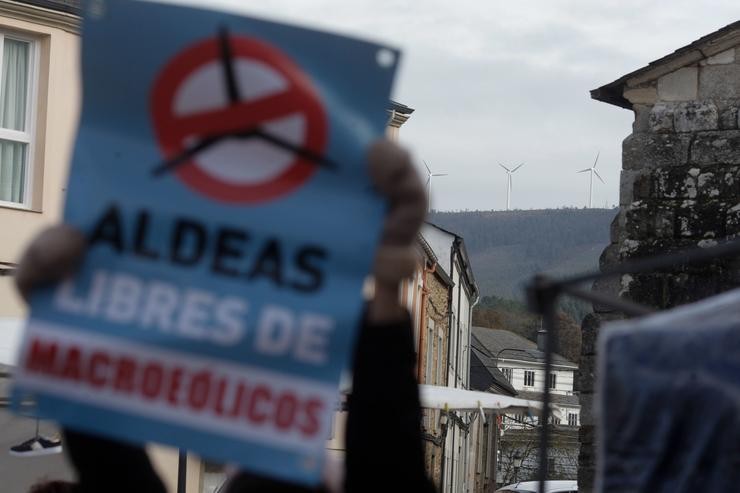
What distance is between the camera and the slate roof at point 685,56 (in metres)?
10.9

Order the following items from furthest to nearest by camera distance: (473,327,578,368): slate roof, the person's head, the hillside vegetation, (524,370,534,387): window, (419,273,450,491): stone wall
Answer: the hillside vegetation < (524,370,534,387): window < (473,327,578,368): slate roof < (419,273,450,491): stone wall < the person's head

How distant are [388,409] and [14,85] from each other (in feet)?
54.0

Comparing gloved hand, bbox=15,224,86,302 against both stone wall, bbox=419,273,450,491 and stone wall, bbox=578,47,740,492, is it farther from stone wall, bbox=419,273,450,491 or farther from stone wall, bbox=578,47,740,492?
stone wall, bbox=419,273,450,491

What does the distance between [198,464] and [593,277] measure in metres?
17.1

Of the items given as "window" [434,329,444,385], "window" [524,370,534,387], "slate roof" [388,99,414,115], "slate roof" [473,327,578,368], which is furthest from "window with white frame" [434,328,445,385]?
"window" [524,370,534,387]

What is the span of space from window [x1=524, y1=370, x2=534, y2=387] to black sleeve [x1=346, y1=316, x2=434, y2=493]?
123m

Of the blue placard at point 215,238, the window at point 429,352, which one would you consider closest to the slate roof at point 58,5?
the blue placard at point 215,238

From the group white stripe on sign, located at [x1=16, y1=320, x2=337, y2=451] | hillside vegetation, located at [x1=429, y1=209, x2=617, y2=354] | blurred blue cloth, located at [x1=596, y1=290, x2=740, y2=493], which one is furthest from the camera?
hillside vegetation, located at [x1=429, y1=209, x2=617, y2=354]

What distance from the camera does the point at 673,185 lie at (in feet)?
35.7

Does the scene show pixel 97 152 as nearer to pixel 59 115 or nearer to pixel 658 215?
pixel 658 215

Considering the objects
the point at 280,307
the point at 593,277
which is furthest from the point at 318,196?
the point at 593,277

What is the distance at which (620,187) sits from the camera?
11.1m

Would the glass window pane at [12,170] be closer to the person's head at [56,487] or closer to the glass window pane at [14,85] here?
the glass window pane at [14,85]

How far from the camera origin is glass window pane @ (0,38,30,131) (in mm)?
18219
